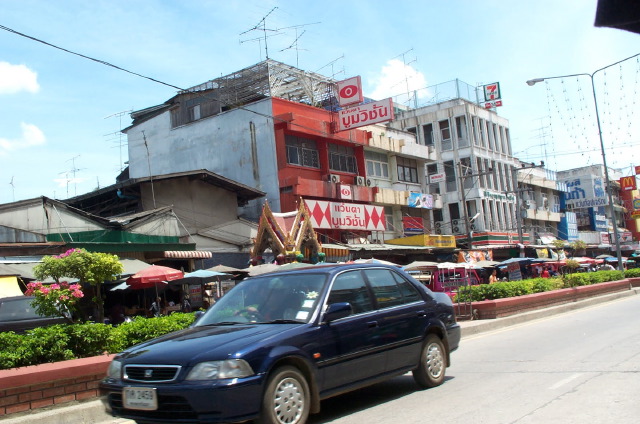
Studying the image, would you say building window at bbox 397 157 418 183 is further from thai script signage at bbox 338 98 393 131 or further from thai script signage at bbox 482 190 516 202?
thai script signage at bbox 482 190 516 202

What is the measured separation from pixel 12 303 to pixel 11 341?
252 inches

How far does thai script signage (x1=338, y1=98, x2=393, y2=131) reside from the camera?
31.5 metres

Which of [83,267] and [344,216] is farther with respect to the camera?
[344,216]

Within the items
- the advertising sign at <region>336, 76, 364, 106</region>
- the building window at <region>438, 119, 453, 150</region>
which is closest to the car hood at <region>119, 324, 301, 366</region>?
the advertising sign at <region>336, 76, 364, 106</region>

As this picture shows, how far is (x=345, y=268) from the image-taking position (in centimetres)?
709

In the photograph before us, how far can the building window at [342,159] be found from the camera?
34.7 m

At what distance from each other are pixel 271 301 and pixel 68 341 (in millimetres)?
2878

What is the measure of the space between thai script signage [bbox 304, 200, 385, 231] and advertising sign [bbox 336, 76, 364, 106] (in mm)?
5480

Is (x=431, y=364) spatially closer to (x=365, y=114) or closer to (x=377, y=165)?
(x=365, y=114)

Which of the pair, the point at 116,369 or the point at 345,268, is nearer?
the point at 116,369

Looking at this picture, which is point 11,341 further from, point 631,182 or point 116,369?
point 631,182

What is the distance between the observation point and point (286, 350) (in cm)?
Answer: 568

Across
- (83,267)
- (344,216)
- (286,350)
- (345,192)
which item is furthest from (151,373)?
(345,192)

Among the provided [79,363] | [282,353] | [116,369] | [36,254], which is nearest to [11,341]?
[79,363]
